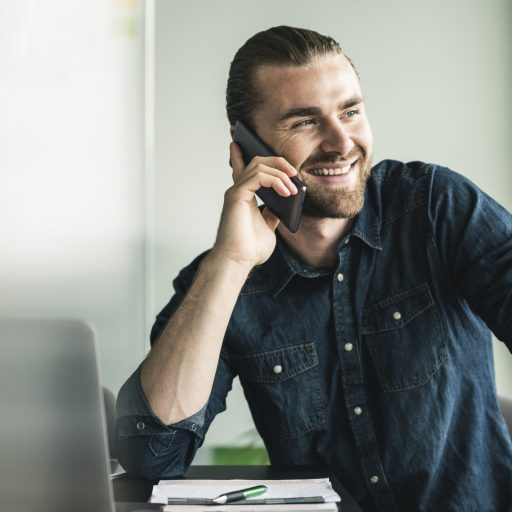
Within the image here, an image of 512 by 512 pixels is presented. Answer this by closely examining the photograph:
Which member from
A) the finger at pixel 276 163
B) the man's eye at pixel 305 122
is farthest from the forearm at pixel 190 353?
the man's eye at pixel 305 122

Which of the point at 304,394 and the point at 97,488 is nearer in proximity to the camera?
the point at 97,488

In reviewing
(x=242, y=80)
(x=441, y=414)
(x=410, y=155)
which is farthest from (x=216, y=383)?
(x=410, y=155)

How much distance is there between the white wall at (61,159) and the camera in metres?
A: 0.21

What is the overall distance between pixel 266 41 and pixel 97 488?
3.88ft

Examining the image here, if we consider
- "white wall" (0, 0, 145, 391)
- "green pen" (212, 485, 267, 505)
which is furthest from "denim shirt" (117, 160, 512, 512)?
"white wall" (0, 0, 145, 391)

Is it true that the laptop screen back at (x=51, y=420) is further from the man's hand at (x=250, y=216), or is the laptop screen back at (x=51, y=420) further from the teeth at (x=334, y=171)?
the teeth at (x=334, y=171)

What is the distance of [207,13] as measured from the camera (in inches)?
96.9

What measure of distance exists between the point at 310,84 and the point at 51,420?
43.0 inches

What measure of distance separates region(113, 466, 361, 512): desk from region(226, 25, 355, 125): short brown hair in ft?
2.16

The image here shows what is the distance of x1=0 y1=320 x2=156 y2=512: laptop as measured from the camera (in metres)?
0.21

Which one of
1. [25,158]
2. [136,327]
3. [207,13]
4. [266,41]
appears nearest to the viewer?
[25,158]

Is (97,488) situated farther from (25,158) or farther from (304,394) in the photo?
(304,394)

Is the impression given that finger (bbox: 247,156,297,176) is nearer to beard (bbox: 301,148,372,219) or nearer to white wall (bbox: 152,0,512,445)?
beard (bbox: 301,148,372,219)

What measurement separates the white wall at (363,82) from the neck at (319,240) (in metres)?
1.17
